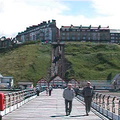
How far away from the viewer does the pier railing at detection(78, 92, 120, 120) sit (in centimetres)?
2222

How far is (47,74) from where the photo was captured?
164 meters

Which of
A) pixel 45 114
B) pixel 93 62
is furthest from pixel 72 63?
pixel 45 114

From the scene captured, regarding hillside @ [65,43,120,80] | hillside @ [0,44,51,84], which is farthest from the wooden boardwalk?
hillside @ [65,43,120,80]

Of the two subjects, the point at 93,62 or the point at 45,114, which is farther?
the point at 93,62

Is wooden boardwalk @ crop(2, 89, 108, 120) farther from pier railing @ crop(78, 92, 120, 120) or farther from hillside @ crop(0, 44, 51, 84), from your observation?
hillside @ crop(0, 44, 51, 84)

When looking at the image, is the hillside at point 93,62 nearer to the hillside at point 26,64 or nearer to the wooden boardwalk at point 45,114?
the hillside at point 26,64

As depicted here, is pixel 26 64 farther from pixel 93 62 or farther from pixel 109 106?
pixel 109 106

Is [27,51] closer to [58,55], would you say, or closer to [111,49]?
[58,55]

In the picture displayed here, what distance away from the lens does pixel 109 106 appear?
2573 cm

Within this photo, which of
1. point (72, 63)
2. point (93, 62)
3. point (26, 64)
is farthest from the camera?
point (93, 62)

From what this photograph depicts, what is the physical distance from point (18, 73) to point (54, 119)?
137763mm

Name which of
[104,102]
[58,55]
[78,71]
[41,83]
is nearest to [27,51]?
[58,55]

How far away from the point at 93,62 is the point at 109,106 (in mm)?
151050

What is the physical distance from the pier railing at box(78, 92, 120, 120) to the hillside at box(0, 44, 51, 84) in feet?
397
